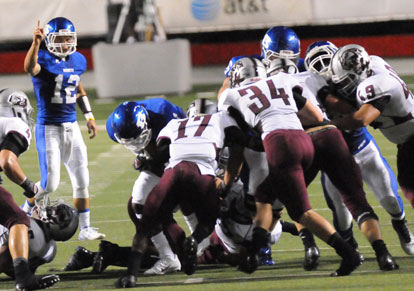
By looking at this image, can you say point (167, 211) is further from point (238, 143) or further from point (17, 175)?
point (17, 175)

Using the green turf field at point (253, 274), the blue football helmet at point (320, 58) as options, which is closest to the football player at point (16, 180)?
the green turf field at point (253, 274)

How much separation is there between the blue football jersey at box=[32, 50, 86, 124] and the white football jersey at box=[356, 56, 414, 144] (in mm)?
2736

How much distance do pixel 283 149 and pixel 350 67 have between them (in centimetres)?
80

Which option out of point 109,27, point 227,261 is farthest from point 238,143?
point 109,27

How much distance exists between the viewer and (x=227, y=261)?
6.22 meters

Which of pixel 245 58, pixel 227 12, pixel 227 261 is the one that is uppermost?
pixel 245 58

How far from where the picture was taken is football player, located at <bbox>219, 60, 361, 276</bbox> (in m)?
5.64

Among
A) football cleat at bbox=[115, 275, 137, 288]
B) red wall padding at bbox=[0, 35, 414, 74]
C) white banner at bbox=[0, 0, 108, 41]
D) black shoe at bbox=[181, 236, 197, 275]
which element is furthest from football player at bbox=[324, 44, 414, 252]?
white banner at bbox=[0, 0, 108, 41]

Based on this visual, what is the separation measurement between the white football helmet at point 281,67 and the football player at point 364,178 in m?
0.13

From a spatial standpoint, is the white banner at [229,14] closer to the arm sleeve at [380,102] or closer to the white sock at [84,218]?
the white sock at [84,218]

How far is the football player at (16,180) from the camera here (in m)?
5.64

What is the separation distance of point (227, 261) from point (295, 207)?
2.51ft

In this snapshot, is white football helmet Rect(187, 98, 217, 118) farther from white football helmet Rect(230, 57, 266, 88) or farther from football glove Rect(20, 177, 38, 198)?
football glove Rect(20, 177, 38, 198)

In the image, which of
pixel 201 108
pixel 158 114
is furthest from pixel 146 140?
pixel 201 108
